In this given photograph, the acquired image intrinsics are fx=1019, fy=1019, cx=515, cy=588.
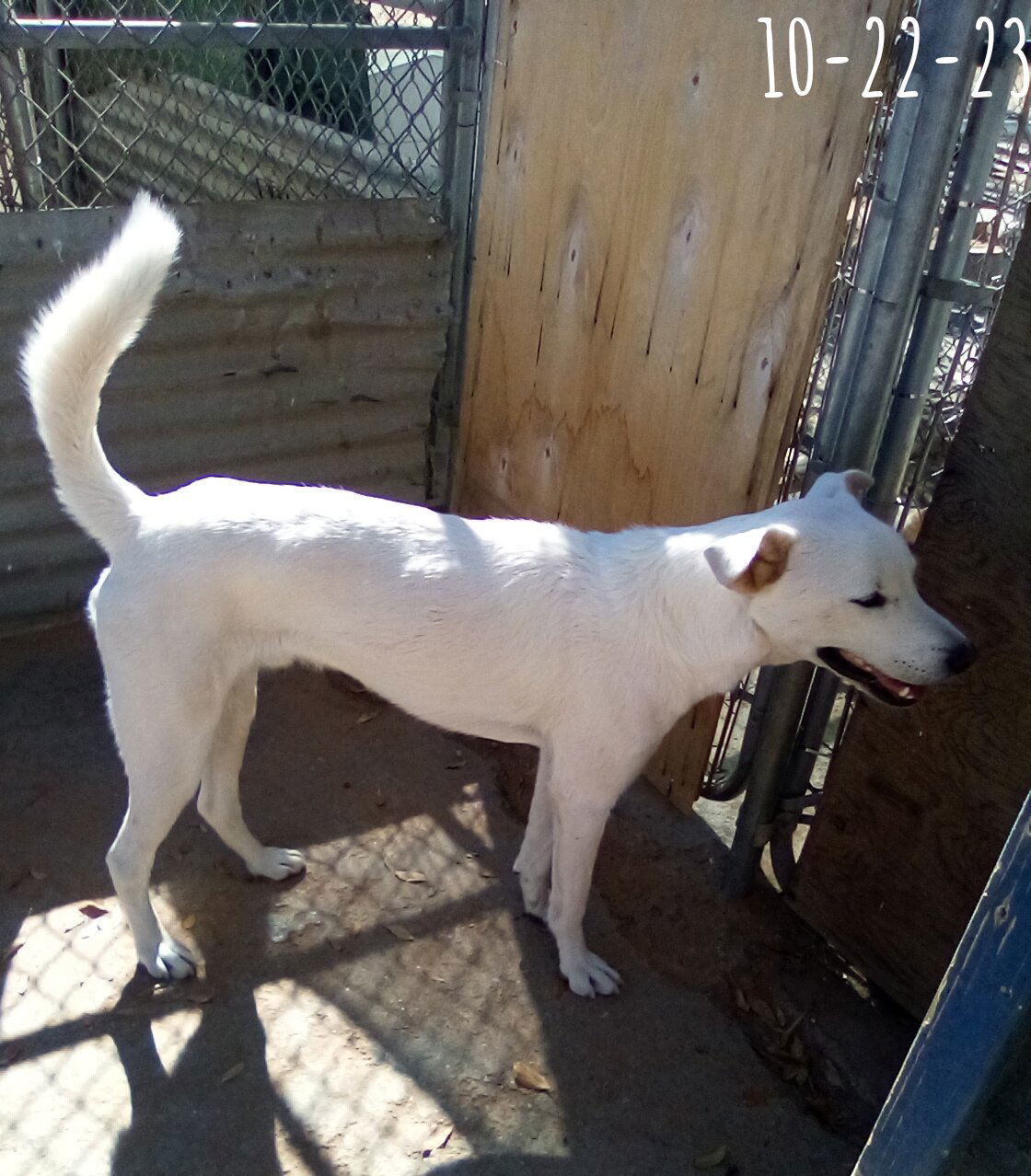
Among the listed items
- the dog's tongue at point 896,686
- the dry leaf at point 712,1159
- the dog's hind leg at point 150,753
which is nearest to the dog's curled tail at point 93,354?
the dog's hind leg at point 150,753

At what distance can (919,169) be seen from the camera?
7.82 feet

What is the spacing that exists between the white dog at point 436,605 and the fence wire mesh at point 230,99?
1574 mm

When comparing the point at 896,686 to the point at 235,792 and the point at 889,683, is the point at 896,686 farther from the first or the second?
the point at 235,792

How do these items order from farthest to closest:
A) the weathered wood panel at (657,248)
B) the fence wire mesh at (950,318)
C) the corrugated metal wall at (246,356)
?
the corrugated metal wall at (246,356), the weathered wood panel at (657,248), the fence wire mesh at (950,318)

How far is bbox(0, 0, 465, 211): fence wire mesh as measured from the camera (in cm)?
368

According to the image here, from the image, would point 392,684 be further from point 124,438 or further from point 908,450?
point 124,438

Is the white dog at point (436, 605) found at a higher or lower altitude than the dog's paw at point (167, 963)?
higher

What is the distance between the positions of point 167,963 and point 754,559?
200 cm

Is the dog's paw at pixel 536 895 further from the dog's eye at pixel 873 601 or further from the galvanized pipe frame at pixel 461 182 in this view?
the galvanized pipe frame at pixel 461 182

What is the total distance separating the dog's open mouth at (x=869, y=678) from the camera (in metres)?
2.41

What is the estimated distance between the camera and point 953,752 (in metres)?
2.66

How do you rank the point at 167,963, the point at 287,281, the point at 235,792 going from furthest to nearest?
the point at 287,281 → the point at 235,792 → the point at 167,963

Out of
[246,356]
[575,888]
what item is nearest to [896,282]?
[575,888]

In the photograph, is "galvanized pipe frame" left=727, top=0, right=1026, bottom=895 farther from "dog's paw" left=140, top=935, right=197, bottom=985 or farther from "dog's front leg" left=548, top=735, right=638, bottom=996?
"dog's paw" left=140, top=935, right=197, bottom=985
